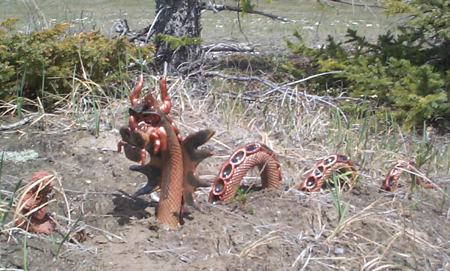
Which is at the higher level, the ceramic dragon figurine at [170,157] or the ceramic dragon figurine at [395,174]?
the ceramic dragon figurine at [170,157]

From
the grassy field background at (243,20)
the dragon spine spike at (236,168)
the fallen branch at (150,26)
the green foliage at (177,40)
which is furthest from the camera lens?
the grassy field background at (243,20)

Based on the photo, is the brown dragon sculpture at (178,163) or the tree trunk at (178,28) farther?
the tree trunk at (178,28)

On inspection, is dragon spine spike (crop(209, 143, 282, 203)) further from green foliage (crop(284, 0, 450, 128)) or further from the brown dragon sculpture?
green foliage (crop(284, 0, 450, 128))

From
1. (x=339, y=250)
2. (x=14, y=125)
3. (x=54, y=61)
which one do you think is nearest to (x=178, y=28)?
(x=54, y=61)

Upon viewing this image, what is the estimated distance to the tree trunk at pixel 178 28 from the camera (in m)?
5.40

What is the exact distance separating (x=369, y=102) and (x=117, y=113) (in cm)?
227

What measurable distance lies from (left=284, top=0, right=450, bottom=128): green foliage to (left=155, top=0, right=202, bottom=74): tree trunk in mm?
966

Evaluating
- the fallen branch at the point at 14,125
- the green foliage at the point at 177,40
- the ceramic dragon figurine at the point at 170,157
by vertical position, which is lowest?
the fallen branch at the point at 14,125

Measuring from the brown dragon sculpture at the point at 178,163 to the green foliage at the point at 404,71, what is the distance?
1.47 meters

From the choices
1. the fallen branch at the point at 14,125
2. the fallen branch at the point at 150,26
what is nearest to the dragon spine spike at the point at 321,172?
the fallen branch at the point at 14,125

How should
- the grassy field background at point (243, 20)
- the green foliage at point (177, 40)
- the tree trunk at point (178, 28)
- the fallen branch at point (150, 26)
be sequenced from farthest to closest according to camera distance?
1. the grassy field background at point (243, 20)
2. the fallen branch at point (150, 26)
3. the tree trunk at point (178, 28)
4. the green foliage at point (177, 40)

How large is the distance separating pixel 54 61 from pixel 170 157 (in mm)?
2081

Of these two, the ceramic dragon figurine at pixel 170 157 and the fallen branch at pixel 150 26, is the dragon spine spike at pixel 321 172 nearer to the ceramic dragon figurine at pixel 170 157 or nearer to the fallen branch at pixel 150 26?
the ceramic dragon figurine at pixel 170 157

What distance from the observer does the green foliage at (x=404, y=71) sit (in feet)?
15.8
